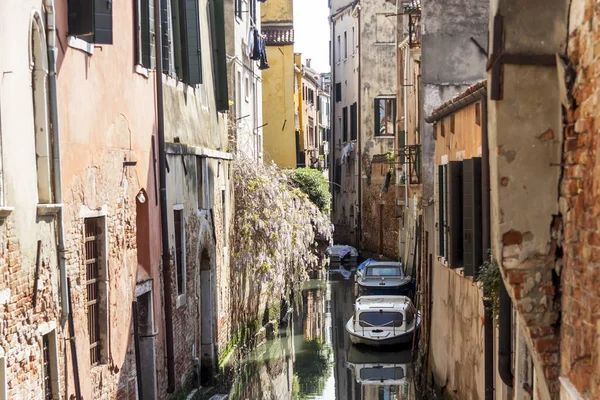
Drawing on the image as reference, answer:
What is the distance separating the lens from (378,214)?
40.2 metres

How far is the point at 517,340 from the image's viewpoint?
884 cm

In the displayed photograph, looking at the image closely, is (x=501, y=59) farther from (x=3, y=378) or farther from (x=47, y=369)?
(x=47, y=369)

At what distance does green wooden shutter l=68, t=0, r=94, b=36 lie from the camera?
10164mm

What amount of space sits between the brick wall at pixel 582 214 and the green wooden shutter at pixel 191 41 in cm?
1115

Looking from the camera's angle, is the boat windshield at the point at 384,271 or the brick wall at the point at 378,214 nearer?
the boat windshield at the point at 384,271

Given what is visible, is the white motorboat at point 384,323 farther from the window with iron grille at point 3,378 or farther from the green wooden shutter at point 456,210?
the window with iron grille at point 3,378

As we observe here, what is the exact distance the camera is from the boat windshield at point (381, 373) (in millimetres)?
19328

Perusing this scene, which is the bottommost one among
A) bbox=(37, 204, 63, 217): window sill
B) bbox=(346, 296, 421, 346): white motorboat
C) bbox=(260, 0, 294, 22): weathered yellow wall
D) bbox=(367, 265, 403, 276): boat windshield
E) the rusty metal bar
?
bbox=(346, 296, 421, 346): white motorboat

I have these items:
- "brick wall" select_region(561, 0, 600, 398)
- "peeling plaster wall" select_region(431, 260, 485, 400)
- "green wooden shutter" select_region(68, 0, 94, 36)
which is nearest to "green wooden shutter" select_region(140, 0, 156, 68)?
"green wooden shutter" select_region(68, 0, 94, 36)

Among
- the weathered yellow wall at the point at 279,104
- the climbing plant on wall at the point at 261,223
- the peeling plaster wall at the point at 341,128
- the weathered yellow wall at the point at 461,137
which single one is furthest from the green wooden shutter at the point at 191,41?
the peeling plaster wall at the point at 341,128

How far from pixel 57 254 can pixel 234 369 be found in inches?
396

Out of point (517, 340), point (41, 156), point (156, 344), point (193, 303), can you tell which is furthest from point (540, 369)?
point (193, 303)

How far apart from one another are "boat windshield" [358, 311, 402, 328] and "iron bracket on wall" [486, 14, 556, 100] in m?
16.1

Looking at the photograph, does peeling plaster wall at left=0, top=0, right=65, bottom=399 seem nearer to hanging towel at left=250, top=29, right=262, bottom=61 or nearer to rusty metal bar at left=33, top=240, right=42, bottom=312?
rusty metal bar at left=33, top=240, right=42, bottom=312
